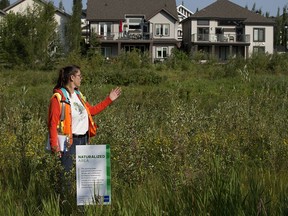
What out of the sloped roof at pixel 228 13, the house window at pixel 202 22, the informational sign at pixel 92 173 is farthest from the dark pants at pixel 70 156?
the house window at pixel 202 22

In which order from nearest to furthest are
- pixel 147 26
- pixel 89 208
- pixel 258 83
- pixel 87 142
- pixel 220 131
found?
pixel 89 208, pixel 87 142, pixel 220 131, pixel 258 83, pixel 147 26

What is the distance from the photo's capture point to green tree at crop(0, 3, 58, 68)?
45219mm

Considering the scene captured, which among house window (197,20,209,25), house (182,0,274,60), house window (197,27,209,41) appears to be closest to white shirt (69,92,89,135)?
house (182,0,274,60)

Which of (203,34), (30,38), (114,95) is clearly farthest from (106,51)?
(114,95)

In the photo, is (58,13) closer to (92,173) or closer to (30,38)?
(30,38)

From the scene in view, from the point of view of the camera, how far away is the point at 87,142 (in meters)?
6.32

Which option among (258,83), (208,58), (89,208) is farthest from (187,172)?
(208,58)

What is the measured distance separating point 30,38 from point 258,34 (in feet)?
91.5

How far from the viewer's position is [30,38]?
46.1 m

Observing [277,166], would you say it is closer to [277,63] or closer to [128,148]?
[128,148]

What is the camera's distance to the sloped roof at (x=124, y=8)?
198 ft

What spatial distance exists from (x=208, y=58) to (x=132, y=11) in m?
18.1

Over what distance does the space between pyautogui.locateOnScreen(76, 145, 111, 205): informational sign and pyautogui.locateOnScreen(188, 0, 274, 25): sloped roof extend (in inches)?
2279

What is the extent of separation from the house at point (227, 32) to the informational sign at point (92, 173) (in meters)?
55.5
